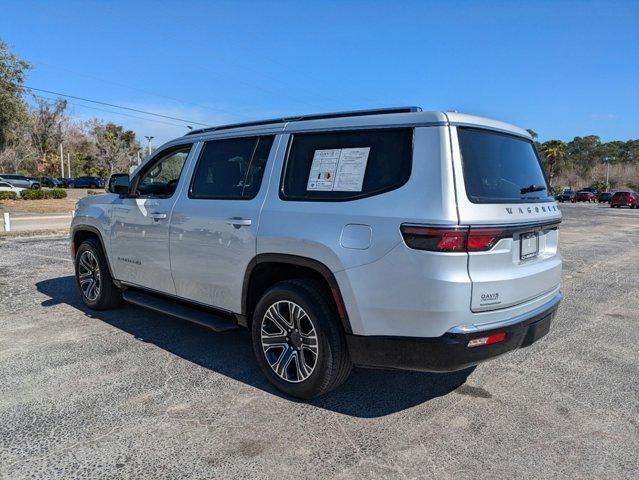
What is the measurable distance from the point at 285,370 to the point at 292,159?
158 centimetres

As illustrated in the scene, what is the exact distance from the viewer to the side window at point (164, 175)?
4863 mm

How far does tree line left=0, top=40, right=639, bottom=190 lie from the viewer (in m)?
21.1

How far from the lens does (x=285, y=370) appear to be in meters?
3.67

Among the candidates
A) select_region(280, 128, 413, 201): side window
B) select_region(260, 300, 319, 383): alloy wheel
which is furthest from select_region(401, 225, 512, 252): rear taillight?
select_region(260, 300, 319, 383): alloy wheel

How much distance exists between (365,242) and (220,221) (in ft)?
4.79

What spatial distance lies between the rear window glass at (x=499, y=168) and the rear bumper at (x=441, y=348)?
800mm

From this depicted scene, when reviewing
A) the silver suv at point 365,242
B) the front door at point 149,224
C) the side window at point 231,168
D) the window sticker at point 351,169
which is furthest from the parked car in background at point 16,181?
the window sticker at point 351,169

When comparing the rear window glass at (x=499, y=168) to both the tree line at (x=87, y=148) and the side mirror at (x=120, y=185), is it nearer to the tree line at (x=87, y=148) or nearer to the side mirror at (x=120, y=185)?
the side mirror at (x=120, y=185)

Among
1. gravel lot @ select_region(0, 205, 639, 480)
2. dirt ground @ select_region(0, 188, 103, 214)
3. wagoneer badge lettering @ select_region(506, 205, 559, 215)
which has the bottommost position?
gravel lot @ select_region(0, 205, 639, 480)

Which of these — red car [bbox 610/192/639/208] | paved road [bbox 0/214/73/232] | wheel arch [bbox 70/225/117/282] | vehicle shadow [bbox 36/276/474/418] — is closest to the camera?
vehicle shadow [bbox 36/276/474/418]

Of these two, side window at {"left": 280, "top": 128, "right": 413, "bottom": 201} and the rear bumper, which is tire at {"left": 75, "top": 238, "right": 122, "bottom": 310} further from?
the rear bumper

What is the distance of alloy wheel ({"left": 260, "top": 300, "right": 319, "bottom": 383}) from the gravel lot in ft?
0.73

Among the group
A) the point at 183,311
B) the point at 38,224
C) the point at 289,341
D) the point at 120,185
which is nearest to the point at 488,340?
the point at 289,341

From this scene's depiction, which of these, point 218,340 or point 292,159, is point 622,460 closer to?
point 292,159
